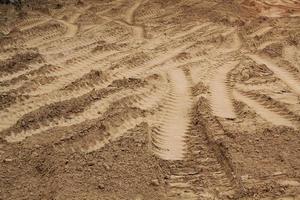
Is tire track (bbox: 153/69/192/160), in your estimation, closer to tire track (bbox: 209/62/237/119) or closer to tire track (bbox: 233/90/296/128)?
tire track (bbox: 209/62/237/119)

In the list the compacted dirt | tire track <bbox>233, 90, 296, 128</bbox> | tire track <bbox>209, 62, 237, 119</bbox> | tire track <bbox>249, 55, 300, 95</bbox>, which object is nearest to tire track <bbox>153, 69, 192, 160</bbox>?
the compacted dirt

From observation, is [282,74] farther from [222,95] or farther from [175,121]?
[175,121]

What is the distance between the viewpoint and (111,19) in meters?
8.23

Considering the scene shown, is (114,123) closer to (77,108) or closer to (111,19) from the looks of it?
(77,108)

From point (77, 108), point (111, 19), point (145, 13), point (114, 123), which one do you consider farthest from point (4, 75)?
point (145, 13)

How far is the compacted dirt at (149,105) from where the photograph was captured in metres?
A: 4.18

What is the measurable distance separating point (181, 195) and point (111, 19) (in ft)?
16.0

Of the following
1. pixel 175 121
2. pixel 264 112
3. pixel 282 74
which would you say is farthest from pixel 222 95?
pixel 282 74

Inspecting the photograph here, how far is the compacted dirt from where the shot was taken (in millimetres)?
4184

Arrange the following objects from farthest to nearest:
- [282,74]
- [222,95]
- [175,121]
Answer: [282,74] → [222,95] → [175,121]

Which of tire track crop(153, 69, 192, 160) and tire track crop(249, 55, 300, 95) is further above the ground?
tire track crop(249, 55, 300, 95)

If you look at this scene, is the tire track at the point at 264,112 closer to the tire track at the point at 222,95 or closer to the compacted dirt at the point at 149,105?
the compacted dirt at the point at 149,105

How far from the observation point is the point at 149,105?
541 cm

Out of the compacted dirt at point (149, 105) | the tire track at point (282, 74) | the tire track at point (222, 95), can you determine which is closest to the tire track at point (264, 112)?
the compacted dirt at point (149, 105)
